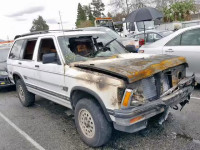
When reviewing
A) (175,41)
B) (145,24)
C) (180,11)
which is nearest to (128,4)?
(180,11)

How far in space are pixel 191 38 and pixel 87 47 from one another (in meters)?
2.82

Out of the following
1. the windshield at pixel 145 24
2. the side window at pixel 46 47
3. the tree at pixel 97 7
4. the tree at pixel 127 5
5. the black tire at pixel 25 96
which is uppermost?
the tree at pixel 97 7

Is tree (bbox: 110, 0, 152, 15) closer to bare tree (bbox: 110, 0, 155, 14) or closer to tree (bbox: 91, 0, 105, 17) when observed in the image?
bare tree (bbox: 110, 0, 155, 14)

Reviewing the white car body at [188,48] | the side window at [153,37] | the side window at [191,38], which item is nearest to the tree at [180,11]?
the side window at [153,37]

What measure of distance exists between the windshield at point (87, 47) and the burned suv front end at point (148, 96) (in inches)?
53.6

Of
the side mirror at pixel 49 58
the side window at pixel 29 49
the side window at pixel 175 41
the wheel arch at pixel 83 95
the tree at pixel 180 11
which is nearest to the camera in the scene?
the wheel arch at pixel 83 95

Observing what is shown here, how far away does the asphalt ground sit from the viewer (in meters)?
3.39

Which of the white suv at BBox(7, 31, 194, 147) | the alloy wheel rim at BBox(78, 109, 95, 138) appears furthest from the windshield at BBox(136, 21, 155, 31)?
the alloy wheel rim at BBox(78, 109, 95, 138)

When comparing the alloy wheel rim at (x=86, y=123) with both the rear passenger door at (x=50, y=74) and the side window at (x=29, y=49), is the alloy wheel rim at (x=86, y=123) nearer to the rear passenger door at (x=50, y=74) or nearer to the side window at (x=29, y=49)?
the rear passenger door at (x=50, y=74)

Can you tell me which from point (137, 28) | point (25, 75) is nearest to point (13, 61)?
point (25, 75)

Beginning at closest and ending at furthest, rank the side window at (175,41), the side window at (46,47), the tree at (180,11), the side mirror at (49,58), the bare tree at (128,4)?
1. the side mirror at (49,58)
2. the side window at (46,47)
3. the side window at (175,41)
4. the tree at (180,11)
5. the bare tree at (128,4)

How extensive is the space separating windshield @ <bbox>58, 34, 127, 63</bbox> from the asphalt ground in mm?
1424

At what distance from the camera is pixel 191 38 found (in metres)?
5.50

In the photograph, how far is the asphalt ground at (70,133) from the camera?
339 centimetres
